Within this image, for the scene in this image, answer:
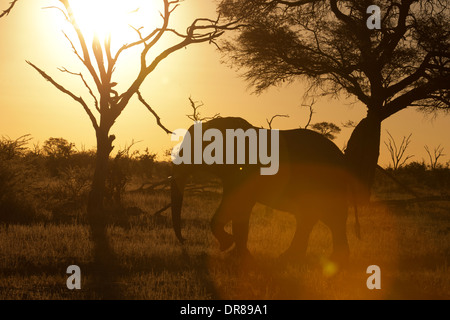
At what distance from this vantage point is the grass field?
295 inches

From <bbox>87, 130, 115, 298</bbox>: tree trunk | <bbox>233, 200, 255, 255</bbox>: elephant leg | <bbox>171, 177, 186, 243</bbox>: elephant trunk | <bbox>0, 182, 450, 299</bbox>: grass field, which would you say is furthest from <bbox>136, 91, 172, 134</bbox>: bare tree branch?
<bbox>233, 200, 255, 255</bbox>: elephant leg

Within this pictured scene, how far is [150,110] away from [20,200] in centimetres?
370

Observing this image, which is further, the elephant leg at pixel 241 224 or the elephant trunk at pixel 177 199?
the elephant trunk at pixel 177 199

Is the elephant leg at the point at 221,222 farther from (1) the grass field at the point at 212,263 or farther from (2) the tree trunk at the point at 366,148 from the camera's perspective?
(2) the tree trunk at the point at 366,148

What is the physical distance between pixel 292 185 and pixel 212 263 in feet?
5.61

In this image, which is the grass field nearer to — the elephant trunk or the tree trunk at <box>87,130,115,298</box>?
the tree trunk at <box>87,130,115,298</box>

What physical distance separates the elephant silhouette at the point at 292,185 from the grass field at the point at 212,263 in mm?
408

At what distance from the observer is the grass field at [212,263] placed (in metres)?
7.50

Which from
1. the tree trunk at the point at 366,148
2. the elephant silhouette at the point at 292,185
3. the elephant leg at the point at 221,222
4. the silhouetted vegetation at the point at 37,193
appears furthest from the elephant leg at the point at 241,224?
the tree trunk at the point at 366,148

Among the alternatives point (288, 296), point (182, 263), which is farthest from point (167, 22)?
point (288, 296)

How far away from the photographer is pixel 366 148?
17156 millimetres

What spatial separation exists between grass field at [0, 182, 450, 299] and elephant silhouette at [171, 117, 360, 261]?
1.34ft

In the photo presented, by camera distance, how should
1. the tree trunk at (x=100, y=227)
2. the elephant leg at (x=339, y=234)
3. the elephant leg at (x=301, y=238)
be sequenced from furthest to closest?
the elephant leg at (x=301, y=238), the elephant leg at (x=339, y=234), the tree trunk at (x=100, y=227)

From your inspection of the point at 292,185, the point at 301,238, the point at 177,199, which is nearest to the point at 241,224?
the point at 292,185
